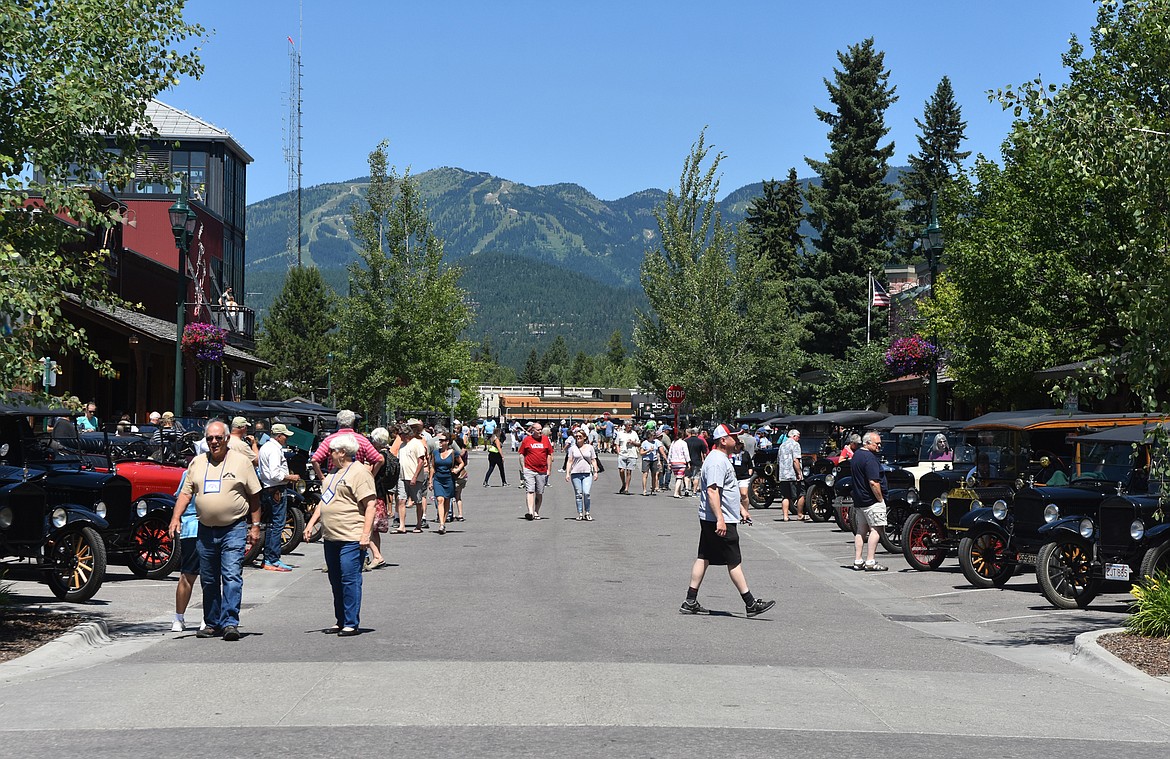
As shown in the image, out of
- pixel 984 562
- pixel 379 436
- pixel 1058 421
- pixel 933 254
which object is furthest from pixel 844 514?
pixel 379 436

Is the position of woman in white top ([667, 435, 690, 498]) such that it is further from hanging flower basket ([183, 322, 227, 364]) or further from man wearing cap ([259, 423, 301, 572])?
man wearing cap ([259, 423, 301, 572])

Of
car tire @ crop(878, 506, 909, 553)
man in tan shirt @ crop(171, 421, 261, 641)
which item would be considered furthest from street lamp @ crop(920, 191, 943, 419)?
man in tan shirt @ crop(171, 421, 261, 641)

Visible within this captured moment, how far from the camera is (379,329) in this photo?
171 feet

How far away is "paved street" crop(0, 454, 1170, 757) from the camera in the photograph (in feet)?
25.5

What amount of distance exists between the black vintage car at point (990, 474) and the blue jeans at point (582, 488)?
7.80 metres

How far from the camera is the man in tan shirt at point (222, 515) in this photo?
11812 millimetres

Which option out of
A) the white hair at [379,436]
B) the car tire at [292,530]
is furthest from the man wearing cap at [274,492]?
the white hair at [379,436]

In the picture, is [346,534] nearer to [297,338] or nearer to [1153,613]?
[1153,613]

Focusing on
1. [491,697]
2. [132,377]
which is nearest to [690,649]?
[491,697]

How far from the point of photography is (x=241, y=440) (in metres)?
14.2

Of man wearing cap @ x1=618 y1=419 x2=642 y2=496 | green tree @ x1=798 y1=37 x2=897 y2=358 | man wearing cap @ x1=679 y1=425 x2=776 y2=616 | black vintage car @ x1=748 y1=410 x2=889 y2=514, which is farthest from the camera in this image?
green tree @ x1=798 y1=37 x2=897 y2=358

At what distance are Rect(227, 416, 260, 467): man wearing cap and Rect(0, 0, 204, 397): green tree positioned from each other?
1713 millimetres

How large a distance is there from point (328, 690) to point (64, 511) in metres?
6.09

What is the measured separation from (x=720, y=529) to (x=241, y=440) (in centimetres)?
516
